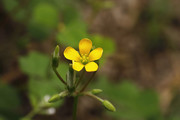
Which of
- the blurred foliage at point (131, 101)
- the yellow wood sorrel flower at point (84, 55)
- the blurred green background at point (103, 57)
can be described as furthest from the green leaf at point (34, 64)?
the yellow wood sorrel flower at point (84, 55)

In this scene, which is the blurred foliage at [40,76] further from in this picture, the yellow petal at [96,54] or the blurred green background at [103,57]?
the yellow petal at [96,54]

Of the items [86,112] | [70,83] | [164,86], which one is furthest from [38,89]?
[164,86]

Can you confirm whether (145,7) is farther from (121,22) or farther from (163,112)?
(163,112)

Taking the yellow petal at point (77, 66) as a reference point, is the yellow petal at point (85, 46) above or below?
above

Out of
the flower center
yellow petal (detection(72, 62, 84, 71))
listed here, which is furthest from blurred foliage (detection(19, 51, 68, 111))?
yellow petal (detection(72, 62, 84, 71))

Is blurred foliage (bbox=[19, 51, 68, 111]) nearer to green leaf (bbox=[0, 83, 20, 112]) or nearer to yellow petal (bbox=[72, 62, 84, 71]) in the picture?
green leaf (bbox=[0, 83, 20, 112])

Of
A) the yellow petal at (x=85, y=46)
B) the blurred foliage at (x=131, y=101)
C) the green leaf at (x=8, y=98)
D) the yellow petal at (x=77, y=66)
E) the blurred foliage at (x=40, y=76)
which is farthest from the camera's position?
the blurred foliage at (x=131, y=101)

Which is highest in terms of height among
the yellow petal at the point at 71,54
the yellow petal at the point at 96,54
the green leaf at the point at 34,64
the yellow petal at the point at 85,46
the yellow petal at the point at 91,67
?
the green leaf at the point at 34,64
